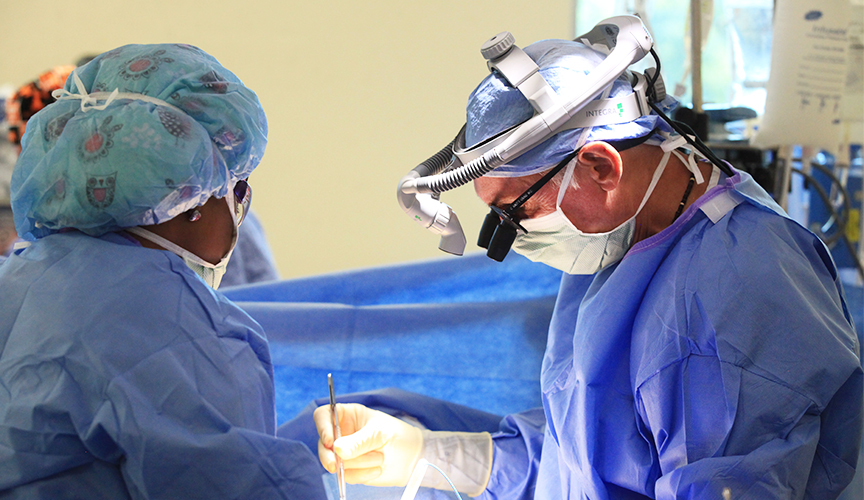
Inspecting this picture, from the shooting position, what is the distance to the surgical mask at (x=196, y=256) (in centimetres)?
93

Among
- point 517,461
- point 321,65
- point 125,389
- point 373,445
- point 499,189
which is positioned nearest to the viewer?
point 125,389

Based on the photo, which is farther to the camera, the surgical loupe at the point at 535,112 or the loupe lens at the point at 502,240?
the loupe lens at the point at 502,240

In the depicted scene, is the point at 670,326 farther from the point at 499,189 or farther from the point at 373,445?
the point at 373,445

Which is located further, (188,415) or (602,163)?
(602,163)

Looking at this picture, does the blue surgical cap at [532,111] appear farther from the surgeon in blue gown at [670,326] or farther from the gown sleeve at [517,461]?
the gown sleeve at [517,461]

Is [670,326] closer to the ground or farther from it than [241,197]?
closer to the ground

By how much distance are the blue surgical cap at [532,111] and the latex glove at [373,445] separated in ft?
1.92

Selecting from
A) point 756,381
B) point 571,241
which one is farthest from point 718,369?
point 571,241

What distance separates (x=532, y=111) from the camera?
1.04m

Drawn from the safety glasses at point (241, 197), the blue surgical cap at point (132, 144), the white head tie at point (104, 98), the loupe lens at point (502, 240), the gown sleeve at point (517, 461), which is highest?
the white head tie at point (104, 98)

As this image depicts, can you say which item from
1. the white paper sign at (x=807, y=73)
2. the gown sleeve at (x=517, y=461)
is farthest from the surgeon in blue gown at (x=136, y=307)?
the white paper sign at (x=807, y=73)

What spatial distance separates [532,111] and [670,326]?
15.6 inches

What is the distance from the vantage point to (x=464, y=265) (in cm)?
190

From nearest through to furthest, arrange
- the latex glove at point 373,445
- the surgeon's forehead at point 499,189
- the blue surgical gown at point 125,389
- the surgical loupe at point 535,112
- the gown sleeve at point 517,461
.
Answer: the blue surgical gown at point 125,389, the surgical loupe at point 535,112, the surgeon's forehead at point 499,189, the latex glove at point 373,445, the gown sleeve at point 517,461
